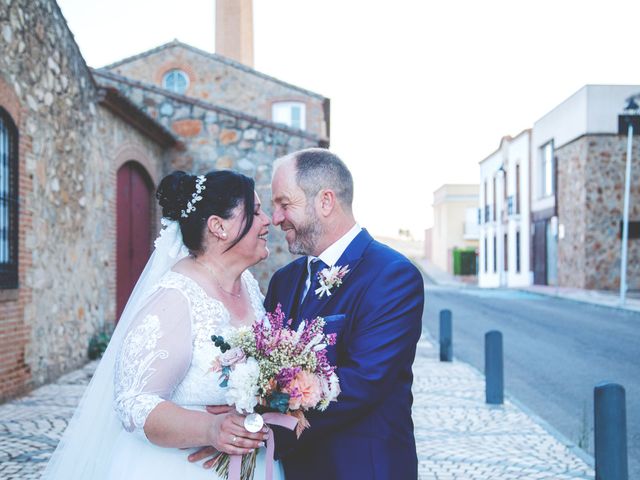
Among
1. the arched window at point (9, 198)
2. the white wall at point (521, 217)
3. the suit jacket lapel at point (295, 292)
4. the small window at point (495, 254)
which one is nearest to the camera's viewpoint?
the suit jacket lapel at point (295, 292)

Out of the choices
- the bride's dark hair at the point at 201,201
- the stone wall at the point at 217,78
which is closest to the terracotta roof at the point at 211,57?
the stone wall at the point at 217,78

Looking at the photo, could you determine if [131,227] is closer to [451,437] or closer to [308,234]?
[451,437]

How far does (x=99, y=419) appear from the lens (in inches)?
121

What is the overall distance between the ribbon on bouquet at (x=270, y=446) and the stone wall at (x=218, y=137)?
11399mm

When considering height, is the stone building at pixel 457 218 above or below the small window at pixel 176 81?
below

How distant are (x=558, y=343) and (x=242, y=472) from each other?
38.5 ft

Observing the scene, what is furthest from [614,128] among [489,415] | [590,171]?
[489,415]

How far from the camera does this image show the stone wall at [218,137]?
45.5 feet

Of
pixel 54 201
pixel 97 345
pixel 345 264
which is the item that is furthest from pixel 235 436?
pixel 97 345

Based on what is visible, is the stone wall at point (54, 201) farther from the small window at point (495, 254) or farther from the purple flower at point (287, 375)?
the small window at point (495, 254)

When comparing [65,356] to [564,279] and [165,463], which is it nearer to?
[165,463]

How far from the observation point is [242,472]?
2.55 m

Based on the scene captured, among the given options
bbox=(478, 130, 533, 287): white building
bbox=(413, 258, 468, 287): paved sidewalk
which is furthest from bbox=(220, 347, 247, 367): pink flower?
bbox=(413, 258, 468, 287): paved sidewalk

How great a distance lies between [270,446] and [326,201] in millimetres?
1001
